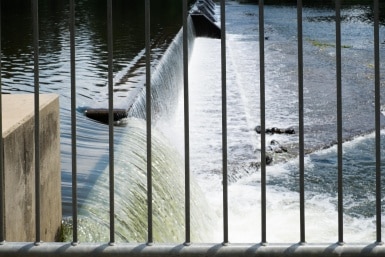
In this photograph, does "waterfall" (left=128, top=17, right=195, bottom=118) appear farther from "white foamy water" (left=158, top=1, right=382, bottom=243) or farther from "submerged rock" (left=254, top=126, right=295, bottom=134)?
"submerged rock" (left=254, top=126, right=295, bottom=134)

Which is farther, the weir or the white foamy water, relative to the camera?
the weir

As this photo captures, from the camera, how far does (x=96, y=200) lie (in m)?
6.08

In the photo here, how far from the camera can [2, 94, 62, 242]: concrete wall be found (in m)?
4.25

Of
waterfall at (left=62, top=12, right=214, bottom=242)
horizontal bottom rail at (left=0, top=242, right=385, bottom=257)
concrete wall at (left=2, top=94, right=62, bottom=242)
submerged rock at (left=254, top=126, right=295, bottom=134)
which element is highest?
horizontal bottom rail at (left=0, top=242, right=385, bottom=257)

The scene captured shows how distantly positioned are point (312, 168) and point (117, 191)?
13.2 ft

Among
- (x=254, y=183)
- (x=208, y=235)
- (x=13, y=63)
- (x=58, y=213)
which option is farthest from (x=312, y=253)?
(x=13, y=63)

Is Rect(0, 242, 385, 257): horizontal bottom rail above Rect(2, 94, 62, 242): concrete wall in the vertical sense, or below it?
above

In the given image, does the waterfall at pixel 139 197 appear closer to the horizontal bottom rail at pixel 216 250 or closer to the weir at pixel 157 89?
the weir at pixel 157 89

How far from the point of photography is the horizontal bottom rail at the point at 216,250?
3275mm

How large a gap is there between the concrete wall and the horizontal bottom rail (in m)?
0.88

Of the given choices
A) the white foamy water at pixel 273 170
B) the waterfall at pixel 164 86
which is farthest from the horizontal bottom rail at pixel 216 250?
the waterfall at pixel 164 86

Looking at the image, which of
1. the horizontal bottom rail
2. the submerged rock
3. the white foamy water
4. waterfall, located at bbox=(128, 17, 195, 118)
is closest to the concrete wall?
the horizontal bottom rail

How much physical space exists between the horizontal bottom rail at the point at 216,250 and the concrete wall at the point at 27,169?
88 centimetres

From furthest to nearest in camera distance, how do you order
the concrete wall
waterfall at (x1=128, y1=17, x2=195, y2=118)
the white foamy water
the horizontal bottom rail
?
1. waterfall at (x1=128, y1=17, x2=195, y2=118)
2. the white foamy water
3. the concrete wall
4. the horizontal bottom rail
